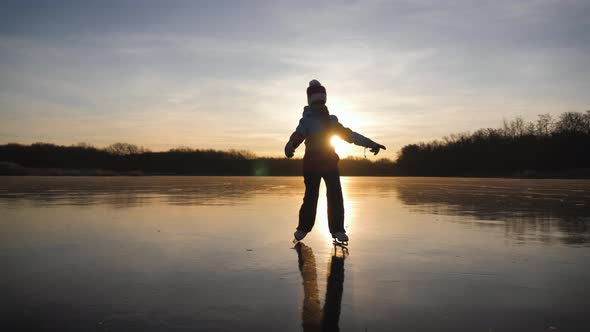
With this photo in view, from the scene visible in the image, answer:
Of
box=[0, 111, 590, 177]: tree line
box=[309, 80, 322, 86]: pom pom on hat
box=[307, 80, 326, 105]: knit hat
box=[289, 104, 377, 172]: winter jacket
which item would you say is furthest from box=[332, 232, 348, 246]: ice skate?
box=[0, 111, 590, 177]: tree line

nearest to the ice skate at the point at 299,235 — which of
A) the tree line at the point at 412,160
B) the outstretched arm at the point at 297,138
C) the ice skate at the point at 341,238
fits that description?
the ice skate at the point at 341,238

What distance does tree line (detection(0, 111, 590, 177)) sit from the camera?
67812mm

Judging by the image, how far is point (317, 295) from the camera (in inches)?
131

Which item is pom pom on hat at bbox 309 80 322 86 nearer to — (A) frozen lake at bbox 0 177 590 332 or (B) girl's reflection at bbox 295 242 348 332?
(A) frozen lake at bbox 0 177 590 332

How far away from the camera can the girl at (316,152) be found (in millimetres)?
6188

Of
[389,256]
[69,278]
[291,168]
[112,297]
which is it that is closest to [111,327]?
[112,297]

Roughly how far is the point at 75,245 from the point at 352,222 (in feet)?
15.5

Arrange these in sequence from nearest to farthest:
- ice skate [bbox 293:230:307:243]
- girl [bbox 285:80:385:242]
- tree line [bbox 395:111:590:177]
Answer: ice skate [bbox 293:230:307:243], girl [bbox 285:80:385:242], tree line [bbox 395:111:590:177]

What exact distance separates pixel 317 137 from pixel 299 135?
0.85ft

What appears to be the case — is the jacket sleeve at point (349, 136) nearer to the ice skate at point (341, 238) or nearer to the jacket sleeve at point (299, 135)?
the jacket sleeve at point (299, 135)

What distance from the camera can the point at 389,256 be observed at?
4879 mm

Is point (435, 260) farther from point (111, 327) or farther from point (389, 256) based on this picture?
point (111, 327)

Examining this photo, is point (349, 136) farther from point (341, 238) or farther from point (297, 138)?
point (341, 238)

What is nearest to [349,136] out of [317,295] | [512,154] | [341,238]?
[341,238]
